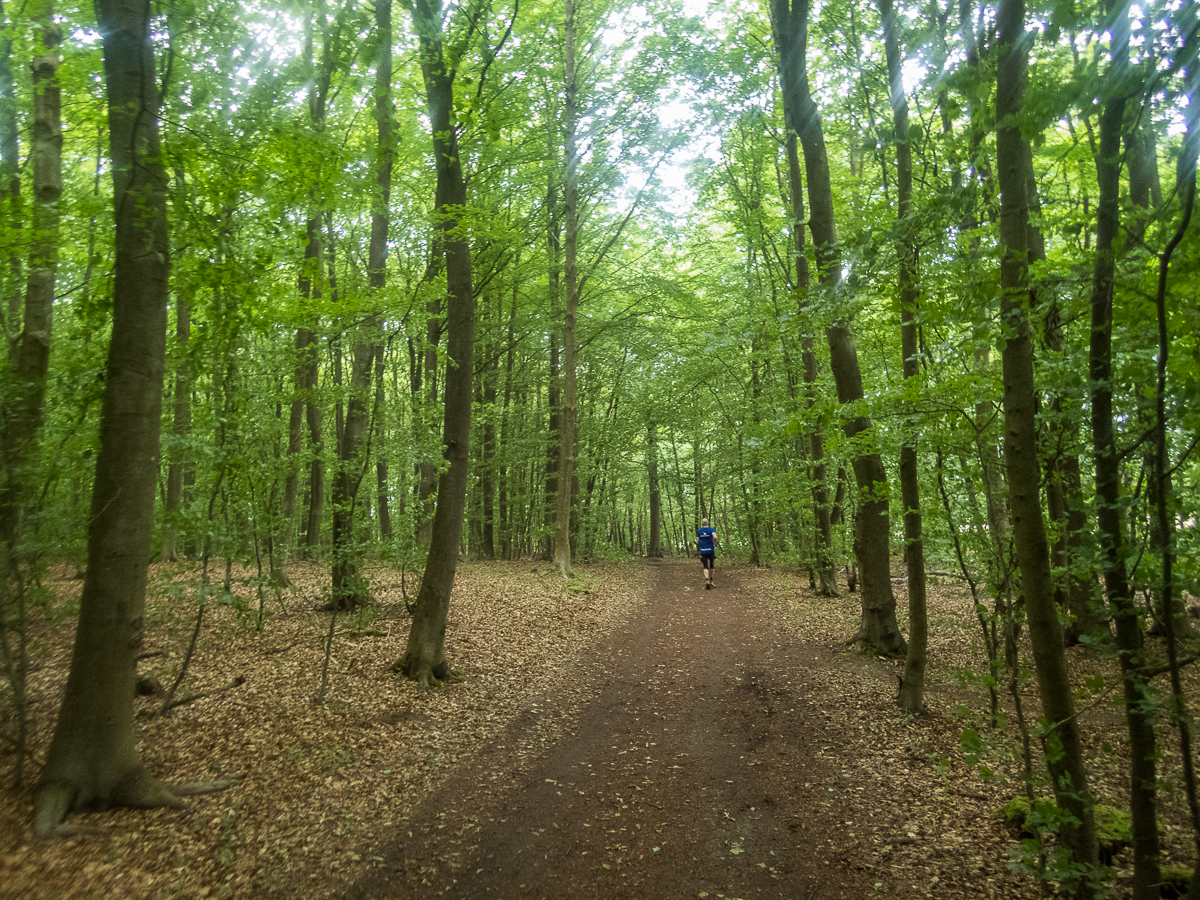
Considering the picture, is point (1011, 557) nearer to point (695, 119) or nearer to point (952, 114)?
point (952, 114)

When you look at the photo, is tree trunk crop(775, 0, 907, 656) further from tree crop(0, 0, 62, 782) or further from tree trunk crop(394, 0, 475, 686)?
tree crop(0, 0, 62, 782)

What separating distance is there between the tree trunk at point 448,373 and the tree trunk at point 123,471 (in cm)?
321

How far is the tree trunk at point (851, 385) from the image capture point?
7.83m

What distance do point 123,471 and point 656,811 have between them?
4.72m

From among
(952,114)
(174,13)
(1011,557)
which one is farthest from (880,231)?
(174,13)

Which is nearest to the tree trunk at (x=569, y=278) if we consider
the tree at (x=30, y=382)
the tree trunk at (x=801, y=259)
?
the tree trunk at (x=801, y=259)

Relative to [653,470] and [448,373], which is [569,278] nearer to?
[448,373]

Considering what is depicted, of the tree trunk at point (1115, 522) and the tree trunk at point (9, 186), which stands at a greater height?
the tree trunk at point (9, 186)

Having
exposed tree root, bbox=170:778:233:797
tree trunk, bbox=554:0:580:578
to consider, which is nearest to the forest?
exposed tree root, bbox=170:778:233:797

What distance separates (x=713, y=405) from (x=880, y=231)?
19.6 meters

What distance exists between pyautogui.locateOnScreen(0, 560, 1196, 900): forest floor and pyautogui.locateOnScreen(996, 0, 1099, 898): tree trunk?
368 mm

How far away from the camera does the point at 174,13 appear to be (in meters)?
5.00

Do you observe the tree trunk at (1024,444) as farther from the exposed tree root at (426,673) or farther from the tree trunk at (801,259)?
the exposed tree root at (426,673)

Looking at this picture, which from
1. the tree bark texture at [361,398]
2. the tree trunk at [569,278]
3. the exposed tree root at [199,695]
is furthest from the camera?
the tree trunk at [569,278]
